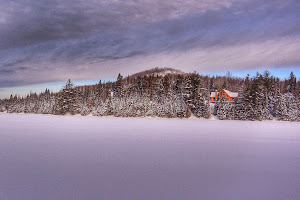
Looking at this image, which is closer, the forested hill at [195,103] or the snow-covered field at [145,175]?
the snow-covered field at [145,175]

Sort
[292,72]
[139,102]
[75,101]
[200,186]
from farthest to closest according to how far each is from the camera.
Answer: [292,72], [75,101], [139,102], [200,186]

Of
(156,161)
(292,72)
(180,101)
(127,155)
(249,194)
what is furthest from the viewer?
(292,72)

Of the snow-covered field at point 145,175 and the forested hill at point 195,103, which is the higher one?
the forested hill at point 195,103

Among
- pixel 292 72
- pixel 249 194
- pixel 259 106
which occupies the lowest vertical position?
pixel 249 194

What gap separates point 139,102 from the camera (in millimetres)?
51344

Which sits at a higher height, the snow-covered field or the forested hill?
the forested hill

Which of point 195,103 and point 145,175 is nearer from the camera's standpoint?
point 145,175

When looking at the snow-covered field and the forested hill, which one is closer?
the snow-covered field

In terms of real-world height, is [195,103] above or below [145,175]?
above

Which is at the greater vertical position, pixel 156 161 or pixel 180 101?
pixel 180 101

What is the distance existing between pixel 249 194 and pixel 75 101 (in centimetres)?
6004

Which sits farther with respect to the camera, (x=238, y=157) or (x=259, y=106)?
(x=259, y=106)

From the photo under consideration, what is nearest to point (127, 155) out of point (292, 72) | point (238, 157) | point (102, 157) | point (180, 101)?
point (102, 157)

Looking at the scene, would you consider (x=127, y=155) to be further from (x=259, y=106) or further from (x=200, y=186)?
(x=259, y=106)
